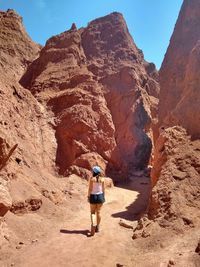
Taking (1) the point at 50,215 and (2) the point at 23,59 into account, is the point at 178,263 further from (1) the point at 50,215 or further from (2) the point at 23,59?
(2) the point at 23,59

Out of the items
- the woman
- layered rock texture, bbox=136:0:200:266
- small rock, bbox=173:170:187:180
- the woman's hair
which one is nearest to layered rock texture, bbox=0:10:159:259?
the woman

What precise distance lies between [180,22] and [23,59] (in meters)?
16.4

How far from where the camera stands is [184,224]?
7516 millimetres

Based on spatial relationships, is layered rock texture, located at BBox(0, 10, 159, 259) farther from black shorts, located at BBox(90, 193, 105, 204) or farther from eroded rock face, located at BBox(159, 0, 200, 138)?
eroded rock face, located at BBox(159, 0, 200, 138)

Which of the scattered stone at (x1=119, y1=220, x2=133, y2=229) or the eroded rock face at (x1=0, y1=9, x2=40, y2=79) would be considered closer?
the scattered stone at (x1=119, y1=220, x2=133, y2=229)

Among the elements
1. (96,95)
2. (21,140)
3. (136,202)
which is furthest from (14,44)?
(136,202)

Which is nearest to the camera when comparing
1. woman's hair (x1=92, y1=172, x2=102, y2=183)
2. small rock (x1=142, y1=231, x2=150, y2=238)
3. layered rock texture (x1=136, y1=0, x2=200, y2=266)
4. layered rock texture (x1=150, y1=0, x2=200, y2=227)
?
layered rock texture (x1=136, y1=0, x2=200, y2=266)

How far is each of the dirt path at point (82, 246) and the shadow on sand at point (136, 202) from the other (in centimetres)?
7

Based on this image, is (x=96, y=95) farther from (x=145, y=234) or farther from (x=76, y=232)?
(x=145, y=234)

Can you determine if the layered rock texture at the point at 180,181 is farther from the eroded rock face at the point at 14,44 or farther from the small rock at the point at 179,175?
the eroded rock face at the point at 14,44

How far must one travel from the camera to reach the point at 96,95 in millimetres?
20219

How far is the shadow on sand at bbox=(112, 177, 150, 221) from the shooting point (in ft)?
34.5

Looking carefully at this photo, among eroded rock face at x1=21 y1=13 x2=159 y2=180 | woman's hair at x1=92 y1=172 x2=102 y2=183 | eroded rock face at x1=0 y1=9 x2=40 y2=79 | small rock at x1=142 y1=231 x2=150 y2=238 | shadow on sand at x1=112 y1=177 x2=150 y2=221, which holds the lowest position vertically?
small rock at x1=142 y1=231 x2=150 y2=238

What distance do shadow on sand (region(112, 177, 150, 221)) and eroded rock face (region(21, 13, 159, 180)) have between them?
3.36 feet
